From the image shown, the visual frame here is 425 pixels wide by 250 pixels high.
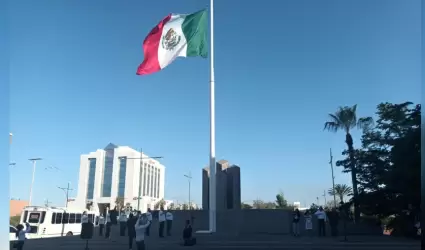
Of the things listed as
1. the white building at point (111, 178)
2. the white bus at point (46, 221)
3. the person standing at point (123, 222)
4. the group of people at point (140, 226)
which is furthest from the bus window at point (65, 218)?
the white building at point (111, 178)

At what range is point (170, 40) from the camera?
2195cm

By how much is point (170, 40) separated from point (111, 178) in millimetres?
90509

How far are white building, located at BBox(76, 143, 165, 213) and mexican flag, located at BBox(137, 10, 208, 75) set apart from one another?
8094 cm

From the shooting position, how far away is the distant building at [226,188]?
29594 millimetres

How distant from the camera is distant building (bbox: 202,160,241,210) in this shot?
29594 mm

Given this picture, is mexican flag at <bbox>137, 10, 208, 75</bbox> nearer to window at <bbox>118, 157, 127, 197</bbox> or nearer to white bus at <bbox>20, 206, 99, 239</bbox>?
white bus at <bbox>20, 206, 99, 239</bbox>

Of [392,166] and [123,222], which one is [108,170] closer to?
[123,222]

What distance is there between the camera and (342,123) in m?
36.7

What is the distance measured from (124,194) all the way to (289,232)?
88.6m

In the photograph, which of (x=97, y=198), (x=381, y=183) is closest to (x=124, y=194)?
(x=97, y=198)

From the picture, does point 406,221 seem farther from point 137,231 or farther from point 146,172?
point 146,172

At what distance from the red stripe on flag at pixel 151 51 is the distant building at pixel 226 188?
35.4 ft

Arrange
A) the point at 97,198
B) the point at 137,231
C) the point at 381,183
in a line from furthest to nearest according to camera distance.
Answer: the point at 97,198 < the point at 381,183 < the point at 137,231

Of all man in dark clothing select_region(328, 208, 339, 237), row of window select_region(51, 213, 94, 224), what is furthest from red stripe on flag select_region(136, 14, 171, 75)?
row of window select_region(51, 213, 94, 224)
